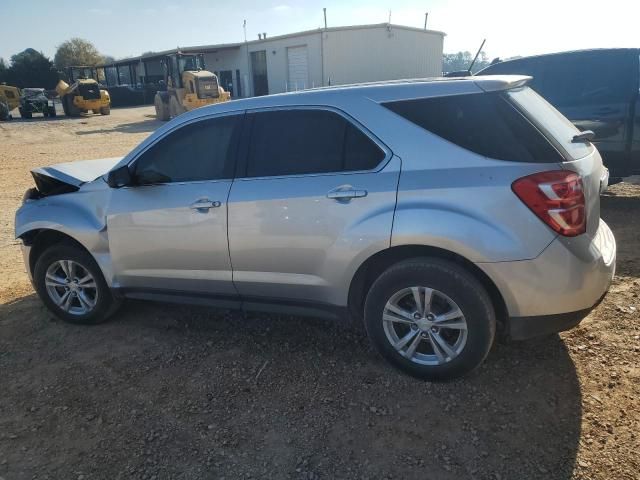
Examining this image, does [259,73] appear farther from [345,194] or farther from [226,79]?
[345,194]

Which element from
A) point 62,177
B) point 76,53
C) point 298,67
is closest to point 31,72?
point 76,53

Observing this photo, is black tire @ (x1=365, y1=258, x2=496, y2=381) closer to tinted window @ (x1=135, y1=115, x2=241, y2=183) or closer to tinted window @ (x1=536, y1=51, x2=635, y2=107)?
tinted window @ (x1=135, y1=115, x2=241, y2=183)

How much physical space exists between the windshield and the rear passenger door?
2.61 ft

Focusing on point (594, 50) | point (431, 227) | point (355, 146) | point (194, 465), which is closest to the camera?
point (194, 465)

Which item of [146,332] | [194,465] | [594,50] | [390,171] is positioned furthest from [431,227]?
[594,50]

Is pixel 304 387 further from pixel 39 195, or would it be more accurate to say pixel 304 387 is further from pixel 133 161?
pixel 39 195

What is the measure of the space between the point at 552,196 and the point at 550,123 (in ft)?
1.88

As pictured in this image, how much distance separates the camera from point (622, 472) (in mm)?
2395

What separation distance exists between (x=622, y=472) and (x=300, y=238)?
6.90 feet

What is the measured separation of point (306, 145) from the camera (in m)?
3.28

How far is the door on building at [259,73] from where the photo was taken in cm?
3638

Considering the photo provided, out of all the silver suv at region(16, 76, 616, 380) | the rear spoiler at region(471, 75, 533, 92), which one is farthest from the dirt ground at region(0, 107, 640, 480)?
the rear spoiler at region(471, 75, 533, 92)

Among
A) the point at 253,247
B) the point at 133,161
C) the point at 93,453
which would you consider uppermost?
the point at 133,161

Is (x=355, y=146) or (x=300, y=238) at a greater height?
(x=355, y=146)
